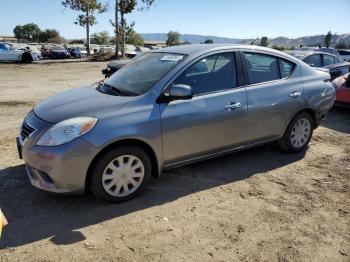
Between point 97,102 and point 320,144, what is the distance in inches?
164

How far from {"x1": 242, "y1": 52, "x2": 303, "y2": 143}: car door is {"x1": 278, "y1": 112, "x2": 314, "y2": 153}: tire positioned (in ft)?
0.54

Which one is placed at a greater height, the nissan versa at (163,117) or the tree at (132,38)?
the tree at (132,38)

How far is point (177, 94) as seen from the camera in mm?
4246

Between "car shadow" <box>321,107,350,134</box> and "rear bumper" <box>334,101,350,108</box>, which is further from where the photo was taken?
"rear bumper" <box>334,101,350,108</box>

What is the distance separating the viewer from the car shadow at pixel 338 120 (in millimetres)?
7876

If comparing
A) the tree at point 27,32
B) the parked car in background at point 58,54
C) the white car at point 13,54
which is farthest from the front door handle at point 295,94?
the tree at point 27,32

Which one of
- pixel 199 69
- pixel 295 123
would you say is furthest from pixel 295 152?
pixel 199 69

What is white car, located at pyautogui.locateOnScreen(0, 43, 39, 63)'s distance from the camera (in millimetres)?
26680

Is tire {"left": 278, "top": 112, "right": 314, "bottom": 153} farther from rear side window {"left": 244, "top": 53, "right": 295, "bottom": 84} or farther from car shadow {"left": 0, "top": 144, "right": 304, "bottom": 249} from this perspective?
rear side window {"left": 244, "top": 53, "right": 295, "bottom": 84}

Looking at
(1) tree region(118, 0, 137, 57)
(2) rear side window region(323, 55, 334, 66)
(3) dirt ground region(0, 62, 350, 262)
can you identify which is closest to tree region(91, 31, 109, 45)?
(1) tree region(118, 0, 137, 57)

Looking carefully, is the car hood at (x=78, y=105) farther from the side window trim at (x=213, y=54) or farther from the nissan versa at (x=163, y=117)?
the side window trim at (x=213, y=54)

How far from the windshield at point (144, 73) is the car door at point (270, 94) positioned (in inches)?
42.5

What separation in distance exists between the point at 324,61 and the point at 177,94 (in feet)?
28.9

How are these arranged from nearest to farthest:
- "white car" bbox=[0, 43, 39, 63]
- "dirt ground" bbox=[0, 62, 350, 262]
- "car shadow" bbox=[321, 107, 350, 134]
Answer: "dirt ground" bbox=[0, 62, 350, 262] < "car shadow" bbox=[321, 107, 350, 134] < "white car" bbox=[0, 43, 39, 63]
